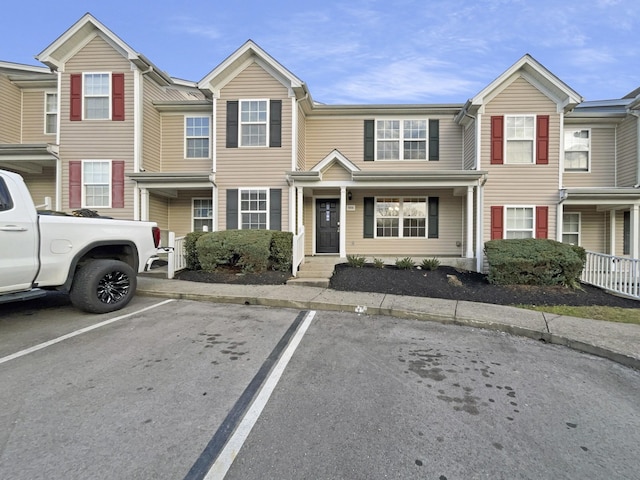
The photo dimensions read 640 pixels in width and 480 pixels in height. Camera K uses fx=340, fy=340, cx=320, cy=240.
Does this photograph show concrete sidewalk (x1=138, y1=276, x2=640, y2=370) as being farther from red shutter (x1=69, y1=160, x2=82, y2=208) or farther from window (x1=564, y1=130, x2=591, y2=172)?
window (x1=564, y1=130, x2=591, y2=172)

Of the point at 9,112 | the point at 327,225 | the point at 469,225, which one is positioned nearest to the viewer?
the point at 469,225

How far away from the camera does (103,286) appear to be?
5.92 m

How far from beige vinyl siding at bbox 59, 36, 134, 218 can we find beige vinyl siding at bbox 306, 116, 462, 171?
20.9 ft

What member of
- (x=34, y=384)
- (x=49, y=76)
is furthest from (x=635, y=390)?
(x=49, y=76)

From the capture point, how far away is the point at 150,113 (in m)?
12.3

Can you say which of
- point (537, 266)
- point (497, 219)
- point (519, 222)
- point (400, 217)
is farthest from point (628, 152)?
point (400, 217)

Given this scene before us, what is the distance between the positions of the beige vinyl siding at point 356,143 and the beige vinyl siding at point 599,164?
13.2 feet

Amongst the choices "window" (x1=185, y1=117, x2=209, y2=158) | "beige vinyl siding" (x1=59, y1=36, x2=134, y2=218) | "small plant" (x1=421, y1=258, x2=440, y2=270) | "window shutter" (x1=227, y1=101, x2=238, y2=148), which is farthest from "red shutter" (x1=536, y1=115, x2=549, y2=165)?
"beige vinyl siding" (x1=59, y1=36, x2=134, y2=218)

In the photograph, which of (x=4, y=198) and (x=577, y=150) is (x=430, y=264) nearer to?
(x=577, y=150)

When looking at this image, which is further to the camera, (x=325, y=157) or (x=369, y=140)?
(x=369, y=140)

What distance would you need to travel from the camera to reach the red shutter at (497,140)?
37.7ft

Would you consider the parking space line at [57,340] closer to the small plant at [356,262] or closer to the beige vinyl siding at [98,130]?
the small plant at [356,262]

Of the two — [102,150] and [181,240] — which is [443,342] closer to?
[181,240]

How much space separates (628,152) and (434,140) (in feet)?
21.5
